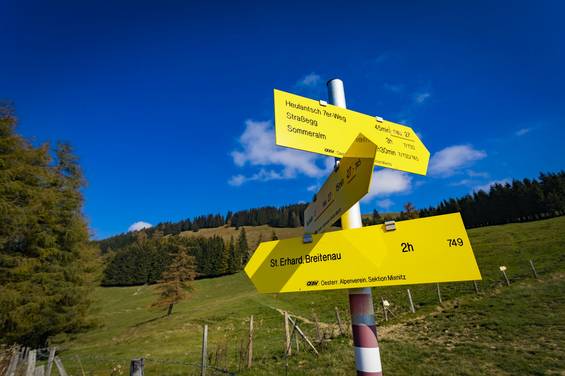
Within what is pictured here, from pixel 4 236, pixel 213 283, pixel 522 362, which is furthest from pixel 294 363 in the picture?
pixel 213 283

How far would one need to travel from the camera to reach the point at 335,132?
276cm

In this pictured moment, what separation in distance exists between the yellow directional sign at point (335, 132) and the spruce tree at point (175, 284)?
4515 cm

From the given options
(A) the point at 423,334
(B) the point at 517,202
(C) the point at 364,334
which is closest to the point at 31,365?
(C) the point at 364,334

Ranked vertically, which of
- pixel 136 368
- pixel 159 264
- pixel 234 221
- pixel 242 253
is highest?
pixel 234 221

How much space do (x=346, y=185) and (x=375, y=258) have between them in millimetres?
675

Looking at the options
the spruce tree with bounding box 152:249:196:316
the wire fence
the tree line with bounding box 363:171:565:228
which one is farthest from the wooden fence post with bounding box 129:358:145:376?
the tree line with bounding box 363:171:565:228

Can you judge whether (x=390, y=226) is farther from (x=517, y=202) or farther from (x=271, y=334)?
(x=517, y=202)

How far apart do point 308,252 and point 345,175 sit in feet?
2.73

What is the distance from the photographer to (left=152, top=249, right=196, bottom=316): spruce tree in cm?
4225

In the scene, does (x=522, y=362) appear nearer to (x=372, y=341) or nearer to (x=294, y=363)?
(x=294, y=363)

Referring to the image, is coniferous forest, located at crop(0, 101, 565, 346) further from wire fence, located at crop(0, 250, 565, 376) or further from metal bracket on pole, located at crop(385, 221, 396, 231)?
metal bracket on pole, located at crop(385, 221, 396, 231)

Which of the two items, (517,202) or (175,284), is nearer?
(175,284)

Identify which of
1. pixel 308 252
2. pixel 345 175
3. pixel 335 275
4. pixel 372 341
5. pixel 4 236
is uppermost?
pixel 4 236

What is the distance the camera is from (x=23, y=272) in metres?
15.5
